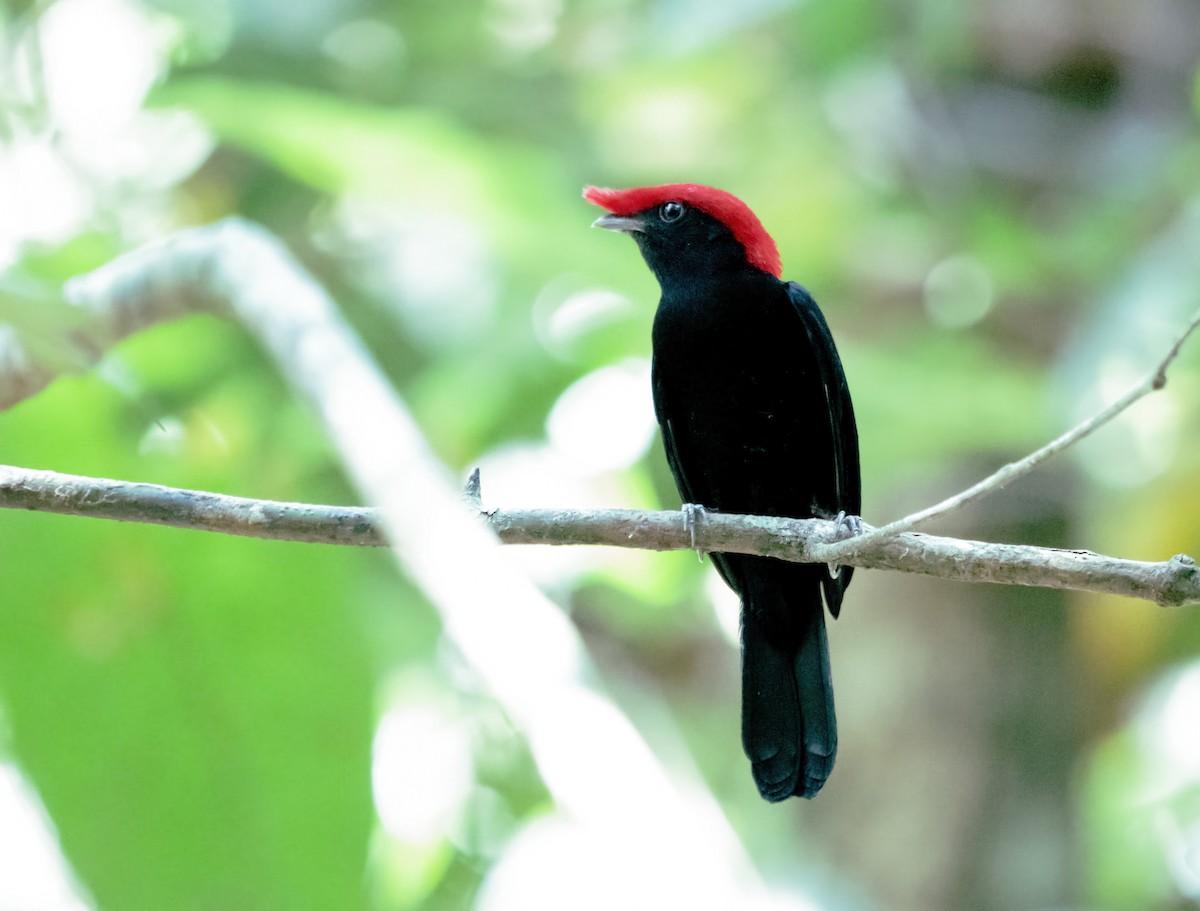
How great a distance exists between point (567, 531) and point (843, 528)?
2.22ft

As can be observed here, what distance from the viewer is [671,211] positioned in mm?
4117

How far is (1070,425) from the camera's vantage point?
366 centimetres

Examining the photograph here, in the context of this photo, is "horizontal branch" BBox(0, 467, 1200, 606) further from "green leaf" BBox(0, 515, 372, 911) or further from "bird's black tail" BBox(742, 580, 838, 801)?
"bird's black tail" BBox(742, 580, 838, 801)

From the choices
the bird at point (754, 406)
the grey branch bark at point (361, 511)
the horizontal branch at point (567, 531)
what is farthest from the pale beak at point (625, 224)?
the horizontal branch at point (567, 531)

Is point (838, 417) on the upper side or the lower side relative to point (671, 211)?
lower

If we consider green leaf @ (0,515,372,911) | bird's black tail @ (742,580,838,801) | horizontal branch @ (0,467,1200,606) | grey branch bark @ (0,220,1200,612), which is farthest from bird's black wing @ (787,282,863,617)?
green leaf @ (0,515,372,911)

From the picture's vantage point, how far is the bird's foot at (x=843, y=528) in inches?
106

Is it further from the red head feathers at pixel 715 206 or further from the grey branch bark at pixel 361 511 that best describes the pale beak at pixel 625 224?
the grey branch bark at pixel 361 511

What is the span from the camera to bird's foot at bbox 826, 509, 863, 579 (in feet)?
8.82

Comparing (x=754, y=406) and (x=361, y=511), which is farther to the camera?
(x=754, y=406)

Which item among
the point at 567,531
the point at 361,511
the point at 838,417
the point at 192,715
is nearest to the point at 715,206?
the point at 838,417

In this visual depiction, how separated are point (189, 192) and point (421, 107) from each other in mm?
1047

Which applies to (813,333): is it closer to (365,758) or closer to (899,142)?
(365,758)

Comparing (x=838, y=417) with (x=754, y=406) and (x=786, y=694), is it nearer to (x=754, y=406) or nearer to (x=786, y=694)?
(x=754, y=406)
